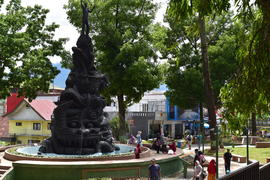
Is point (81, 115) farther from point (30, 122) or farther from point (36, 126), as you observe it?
point (30, 122)

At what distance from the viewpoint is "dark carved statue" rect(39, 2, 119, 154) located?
1989cm

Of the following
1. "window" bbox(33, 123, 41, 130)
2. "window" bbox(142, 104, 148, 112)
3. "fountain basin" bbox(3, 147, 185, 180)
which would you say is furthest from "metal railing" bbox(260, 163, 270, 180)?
"window" bbox(142, 104, 148, 112)

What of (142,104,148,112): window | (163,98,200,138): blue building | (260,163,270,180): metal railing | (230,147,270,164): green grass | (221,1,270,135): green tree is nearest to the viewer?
(221,1,270,135): green tree

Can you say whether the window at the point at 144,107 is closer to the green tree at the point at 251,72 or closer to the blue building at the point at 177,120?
the blue building at the point at 177,120

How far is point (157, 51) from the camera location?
1388 inches

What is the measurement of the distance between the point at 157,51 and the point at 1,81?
1538 cm

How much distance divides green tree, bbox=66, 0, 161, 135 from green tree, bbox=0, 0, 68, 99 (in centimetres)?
509

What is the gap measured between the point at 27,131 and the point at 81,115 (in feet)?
93.3

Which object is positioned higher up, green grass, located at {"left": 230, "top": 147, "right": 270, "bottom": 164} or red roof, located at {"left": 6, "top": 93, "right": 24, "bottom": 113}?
red roof, located at {"left": 6, "top": 93, "right": 24, "bottom": 113}

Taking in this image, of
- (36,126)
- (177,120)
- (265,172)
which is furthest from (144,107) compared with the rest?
(265,172)

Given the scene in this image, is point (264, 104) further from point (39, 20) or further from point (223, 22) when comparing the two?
point (223, 22)

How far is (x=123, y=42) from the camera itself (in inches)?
1357

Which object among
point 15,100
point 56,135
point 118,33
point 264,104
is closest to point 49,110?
point 15,100

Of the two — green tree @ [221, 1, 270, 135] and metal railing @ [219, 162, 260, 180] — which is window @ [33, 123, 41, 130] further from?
metal railing @ [219, 162, 260, 180]
